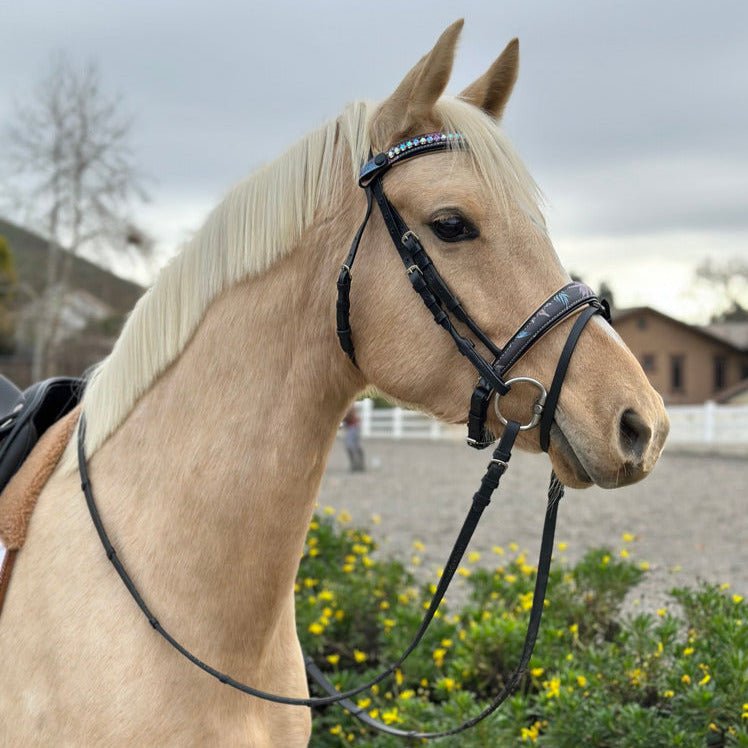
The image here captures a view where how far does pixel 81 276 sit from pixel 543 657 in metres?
27.8

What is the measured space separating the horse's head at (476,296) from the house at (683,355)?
158ft

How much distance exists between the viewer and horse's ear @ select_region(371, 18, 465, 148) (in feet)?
6.72

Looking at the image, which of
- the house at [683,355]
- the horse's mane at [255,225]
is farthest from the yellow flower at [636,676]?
the house at [683,355]

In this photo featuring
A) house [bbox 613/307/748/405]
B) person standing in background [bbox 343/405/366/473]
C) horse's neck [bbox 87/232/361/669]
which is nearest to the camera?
horse's neck [bbox 87/232/361/669]

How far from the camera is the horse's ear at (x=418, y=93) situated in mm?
2049

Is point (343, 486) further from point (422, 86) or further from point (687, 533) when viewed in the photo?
point (422, 86)

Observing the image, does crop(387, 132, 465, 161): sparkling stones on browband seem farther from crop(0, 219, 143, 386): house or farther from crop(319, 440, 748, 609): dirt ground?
crop(0, 219, 143, 386): house

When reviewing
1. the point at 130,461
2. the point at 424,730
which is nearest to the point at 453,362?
the point at 130,461

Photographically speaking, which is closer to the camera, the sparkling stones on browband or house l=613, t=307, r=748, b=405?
the sparkling stones on browband

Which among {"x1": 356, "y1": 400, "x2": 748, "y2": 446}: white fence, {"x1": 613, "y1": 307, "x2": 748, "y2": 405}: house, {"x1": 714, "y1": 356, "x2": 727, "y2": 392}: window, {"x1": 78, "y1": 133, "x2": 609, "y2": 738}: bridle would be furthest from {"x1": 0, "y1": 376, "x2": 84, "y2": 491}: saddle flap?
{"x1": 714, "y1": 356, "x2": 727, "y2": 392}: window

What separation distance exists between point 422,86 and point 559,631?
288 centimetres

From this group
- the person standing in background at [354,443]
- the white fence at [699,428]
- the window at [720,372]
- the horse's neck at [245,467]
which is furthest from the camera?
the window at [720,372]

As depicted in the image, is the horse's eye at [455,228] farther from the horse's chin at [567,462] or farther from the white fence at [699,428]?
the white fence at [699,428]

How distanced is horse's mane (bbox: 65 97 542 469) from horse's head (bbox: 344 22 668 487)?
0.04ft
